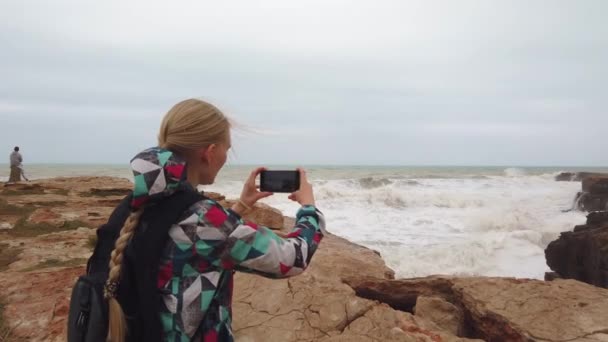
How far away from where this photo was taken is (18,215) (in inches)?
223

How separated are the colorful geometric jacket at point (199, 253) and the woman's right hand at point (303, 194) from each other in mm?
212

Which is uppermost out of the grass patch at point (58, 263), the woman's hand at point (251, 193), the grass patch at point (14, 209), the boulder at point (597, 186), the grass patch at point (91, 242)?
the woman's hand at point (251, 193)

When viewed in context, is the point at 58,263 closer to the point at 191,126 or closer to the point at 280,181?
the point at 280,181

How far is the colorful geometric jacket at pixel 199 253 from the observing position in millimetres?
1200

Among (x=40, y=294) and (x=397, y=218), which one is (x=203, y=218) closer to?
Answer: (x=40, y=294)

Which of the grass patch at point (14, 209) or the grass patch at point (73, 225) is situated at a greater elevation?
the grass patch at point (14, 209)

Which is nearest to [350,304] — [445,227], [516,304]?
[516,304]

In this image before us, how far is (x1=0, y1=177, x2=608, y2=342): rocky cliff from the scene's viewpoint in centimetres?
261

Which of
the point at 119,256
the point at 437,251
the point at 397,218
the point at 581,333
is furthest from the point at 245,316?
the point at 397,218

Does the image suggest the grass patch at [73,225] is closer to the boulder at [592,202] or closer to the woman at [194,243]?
the woman at [194,243]

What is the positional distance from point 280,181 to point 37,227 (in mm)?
4473

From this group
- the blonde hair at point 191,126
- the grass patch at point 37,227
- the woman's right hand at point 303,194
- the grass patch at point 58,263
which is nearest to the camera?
the blonde hair at point 191,126

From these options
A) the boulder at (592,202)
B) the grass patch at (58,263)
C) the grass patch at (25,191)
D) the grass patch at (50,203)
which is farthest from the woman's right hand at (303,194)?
the boulder at (592,202)

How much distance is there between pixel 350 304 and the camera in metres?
2.82
